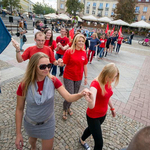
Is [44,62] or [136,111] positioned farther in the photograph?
[136,111]

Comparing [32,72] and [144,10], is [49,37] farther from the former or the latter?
[144,10]

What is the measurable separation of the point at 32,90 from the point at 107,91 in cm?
108

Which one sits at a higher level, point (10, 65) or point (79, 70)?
point (79, 70)

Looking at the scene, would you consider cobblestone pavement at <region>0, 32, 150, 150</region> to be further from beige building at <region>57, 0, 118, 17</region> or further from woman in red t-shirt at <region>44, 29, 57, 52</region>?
beige building at <region>57, 0, 118, 17</region>

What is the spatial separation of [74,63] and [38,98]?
1.56 meters

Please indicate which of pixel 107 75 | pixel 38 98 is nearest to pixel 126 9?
pixel 107 75

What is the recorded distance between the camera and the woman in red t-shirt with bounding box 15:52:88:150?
155cm

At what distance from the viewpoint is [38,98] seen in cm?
153

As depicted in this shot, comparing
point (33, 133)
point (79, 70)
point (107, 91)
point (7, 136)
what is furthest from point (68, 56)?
point (7, 136)

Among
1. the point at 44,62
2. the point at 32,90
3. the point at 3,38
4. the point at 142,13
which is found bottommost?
the point at 32,90

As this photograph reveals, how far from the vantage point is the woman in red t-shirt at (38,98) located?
1.55m

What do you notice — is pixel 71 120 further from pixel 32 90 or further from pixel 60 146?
pixel 32 90

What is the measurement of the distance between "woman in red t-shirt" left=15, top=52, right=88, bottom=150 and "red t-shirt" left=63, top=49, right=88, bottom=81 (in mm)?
1248

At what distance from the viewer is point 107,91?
197 centimetres
